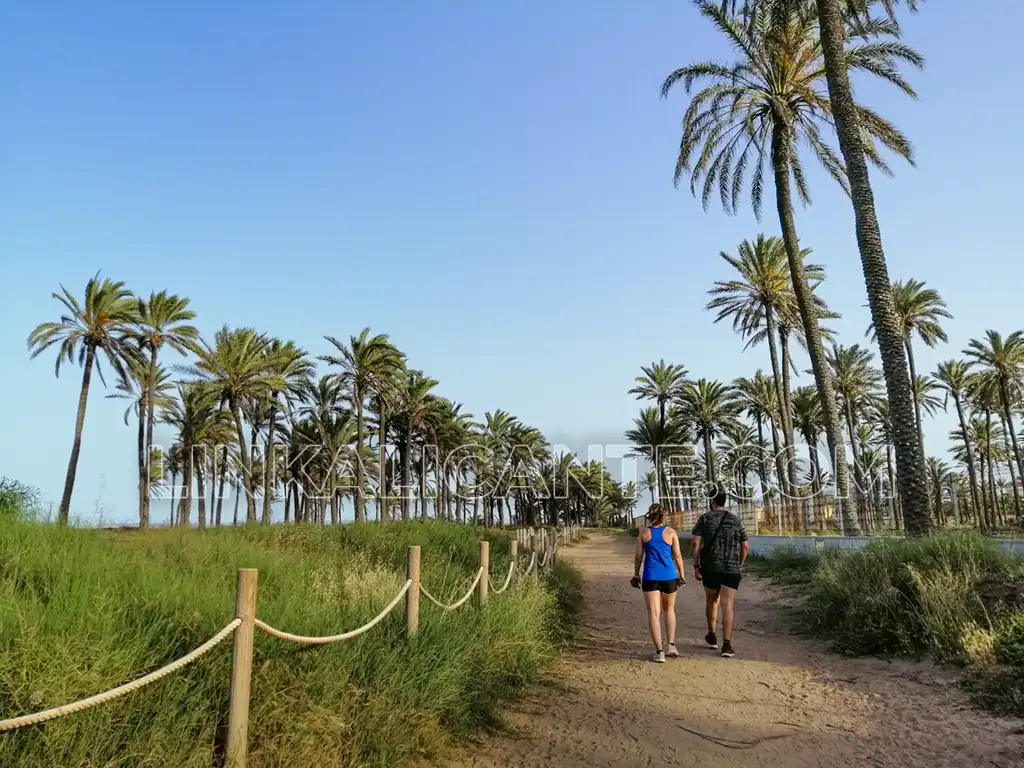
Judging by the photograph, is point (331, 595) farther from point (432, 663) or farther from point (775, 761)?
point (775, 761)

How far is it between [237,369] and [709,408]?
29.6 m

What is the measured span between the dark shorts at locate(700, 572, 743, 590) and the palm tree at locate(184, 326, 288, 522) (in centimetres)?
2955

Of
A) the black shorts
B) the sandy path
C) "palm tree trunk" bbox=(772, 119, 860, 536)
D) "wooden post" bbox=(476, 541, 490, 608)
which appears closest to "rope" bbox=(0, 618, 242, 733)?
the sandy path

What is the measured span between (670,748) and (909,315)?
116 feet

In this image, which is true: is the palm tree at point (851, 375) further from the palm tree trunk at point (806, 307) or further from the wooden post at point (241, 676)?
the wooden post at point (241, 676)

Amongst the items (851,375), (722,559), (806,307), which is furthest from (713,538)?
(851,375)

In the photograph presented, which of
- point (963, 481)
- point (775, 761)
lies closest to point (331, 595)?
point (775, 761)

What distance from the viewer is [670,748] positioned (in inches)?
187

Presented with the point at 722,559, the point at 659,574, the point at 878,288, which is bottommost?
the point at 659,574

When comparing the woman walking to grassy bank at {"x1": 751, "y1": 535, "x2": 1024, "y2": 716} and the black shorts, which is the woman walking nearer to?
the black shorts

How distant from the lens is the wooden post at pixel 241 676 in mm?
3246

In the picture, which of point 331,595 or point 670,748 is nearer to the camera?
point 670,748

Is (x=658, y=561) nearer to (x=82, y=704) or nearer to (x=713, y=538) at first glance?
(x=713, y=538)

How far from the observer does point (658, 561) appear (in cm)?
738
